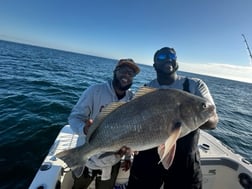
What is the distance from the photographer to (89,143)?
6.57 ft

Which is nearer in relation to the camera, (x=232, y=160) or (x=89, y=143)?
(x=89, y=143)

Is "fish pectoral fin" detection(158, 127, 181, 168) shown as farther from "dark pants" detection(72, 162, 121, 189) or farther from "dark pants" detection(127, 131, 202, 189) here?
"dark pants" detection(72, 162, 121, 189)

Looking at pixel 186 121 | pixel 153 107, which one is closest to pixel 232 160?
pixel 186 121

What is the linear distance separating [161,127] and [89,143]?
2.86 feet

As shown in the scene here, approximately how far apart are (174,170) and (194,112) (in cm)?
111

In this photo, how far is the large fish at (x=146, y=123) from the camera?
1868mm

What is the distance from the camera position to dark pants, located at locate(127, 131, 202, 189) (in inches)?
98.3

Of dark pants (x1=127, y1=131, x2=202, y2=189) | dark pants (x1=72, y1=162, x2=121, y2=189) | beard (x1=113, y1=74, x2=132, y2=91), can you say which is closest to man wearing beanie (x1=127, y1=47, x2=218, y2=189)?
dark pants (x1=127, y1=131, x2=202, y2=189)

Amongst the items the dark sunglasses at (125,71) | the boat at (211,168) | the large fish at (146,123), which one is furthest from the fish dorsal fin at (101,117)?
the boat at (211,168)

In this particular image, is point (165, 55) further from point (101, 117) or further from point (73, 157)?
point (73, 157)

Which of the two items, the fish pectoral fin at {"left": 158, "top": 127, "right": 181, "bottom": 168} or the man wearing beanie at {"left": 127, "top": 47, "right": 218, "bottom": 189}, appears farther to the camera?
the man wearing beanie at {"left": 127, "top": 47, "right": 218, "bottom": 189}

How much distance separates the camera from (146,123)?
189 centimetres

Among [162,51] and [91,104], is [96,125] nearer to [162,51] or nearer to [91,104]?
[91,104]

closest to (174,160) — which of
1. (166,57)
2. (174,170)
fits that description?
(174,170)
